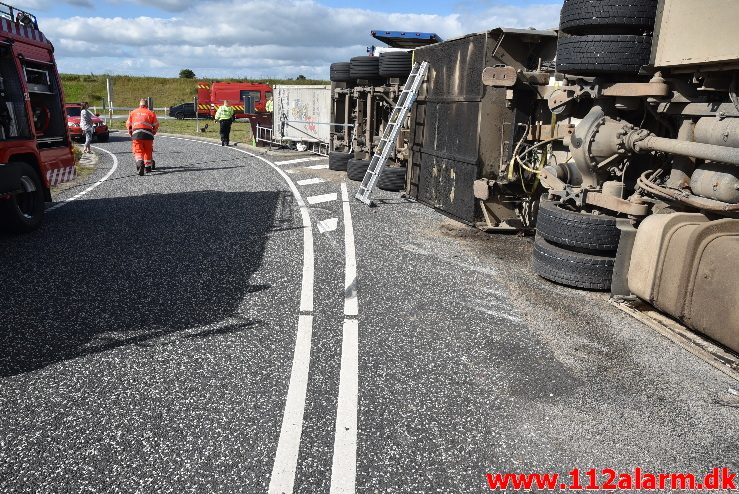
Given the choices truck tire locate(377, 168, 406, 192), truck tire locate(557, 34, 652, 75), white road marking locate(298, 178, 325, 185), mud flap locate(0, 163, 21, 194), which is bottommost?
white road marking locate(298, 178, 325, 185)

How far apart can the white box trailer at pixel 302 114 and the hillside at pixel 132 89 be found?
3932cm

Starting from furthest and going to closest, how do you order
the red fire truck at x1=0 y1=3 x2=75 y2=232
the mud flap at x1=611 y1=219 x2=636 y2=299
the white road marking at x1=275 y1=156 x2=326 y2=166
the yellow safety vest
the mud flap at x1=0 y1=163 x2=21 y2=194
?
1. the yellow safety vest
2. the white road marking at x1=275 y1=156 x2=326 y2=166
3. the red fire truck at x1=0 y1=3 x2=75 y2=232
4. the mud flap at x1=0 y1=163 x2=21 y2=194
5. the mud flap at x1=611 y1=219 x2=636 y2=299

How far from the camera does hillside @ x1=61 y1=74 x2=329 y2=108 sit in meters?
56.4

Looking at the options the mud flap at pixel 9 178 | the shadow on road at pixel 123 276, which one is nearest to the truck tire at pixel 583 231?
the shadow on road at pixel 123 276

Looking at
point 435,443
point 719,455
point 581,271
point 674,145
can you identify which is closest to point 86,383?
point 435,443

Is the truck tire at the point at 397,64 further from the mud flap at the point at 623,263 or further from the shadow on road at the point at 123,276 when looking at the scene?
the mud flap at the point at 623,263

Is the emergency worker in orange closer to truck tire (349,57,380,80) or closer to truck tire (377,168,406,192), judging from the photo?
truck tire (349,57,380,80)

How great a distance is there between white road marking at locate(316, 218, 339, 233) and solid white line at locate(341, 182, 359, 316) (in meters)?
0.16

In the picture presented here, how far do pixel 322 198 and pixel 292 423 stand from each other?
812 cm

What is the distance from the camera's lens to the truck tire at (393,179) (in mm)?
12000

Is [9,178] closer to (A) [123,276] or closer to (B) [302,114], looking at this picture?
(A) [123,276]

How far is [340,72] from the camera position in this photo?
53.2 feet

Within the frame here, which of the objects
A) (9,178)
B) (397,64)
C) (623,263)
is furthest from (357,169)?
(623,263)

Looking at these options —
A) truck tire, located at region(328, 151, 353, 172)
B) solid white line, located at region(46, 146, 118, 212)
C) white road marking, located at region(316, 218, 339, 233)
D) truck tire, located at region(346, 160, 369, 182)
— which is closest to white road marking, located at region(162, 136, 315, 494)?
white road marking, located at region(316, 218, 339, 233)
